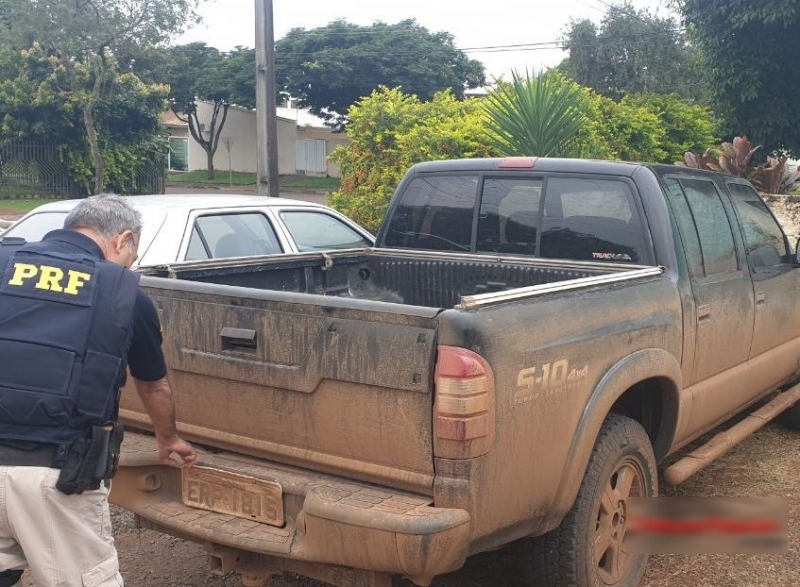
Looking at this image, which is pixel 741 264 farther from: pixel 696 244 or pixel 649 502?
pixel 649 502

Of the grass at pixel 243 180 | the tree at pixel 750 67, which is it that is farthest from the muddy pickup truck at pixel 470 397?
the grass at pixel 243 180

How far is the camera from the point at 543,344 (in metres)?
2.93

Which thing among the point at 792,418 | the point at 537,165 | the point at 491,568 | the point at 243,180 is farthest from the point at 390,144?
the point at 243,180

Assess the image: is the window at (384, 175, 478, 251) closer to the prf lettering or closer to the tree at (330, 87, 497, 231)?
the prf lettering

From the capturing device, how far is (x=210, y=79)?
135ft

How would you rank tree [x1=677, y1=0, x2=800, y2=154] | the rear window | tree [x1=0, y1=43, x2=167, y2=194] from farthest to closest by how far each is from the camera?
tree [x1=0, y1=43, x2=167, y2=194] < tree [x1=677, y1=0, x2=800, y2=154] < the rear window

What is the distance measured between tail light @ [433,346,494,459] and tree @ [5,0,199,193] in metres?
23.1

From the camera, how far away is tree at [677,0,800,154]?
45.7 feet

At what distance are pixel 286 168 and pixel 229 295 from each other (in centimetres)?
4502

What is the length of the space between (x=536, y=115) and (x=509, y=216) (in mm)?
4834

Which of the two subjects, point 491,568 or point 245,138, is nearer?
point 491,568

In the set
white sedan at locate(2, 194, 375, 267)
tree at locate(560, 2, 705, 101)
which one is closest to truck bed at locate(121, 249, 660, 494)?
white sedan at locate(2, 194, 375, 267)

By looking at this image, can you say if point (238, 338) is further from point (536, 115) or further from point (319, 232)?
point (536, 115)

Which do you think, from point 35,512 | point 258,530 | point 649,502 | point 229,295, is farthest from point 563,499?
point 35,512
